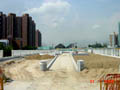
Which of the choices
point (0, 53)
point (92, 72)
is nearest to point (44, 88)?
point (92, 72)

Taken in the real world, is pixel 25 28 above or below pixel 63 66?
above

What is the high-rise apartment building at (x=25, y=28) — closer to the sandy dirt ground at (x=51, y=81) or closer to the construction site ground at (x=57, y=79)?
the construction site ground at (x=57, y=79)

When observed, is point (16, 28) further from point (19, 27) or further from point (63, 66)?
point (63, 66)

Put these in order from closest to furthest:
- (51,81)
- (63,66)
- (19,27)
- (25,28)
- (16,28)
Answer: (51,81)
(63,66)
(25,28)
(19,27)
(16,28)

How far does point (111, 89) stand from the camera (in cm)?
579

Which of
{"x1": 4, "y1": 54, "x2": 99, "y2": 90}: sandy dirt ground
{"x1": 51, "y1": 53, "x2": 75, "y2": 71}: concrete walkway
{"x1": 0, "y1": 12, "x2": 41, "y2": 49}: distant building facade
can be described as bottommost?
{"x1": 51, "y1": 53, "x2": 75, "y2": 71}: concrete walkway

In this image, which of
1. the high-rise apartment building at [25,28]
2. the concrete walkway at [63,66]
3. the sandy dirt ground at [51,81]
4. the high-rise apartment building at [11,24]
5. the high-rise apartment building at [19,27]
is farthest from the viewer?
the high-rise apartment building at [19,27]

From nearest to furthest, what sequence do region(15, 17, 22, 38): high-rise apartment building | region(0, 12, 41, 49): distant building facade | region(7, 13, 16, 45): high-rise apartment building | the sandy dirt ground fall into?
the sandy dirt ground
region(0, 12, 41, 49): distant building facade
region(7, 13, 16, 45): high-rise apartment building
region(15, 17, 22, 38): high-rise apartment building

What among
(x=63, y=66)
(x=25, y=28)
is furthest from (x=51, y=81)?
(x=25, y=28)

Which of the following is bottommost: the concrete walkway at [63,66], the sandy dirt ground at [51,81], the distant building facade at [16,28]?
the concrete walkway at [63,66]

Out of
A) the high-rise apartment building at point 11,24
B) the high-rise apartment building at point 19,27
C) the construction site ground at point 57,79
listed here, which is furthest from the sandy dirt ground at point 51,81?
the high-rise apartment building at point 11,24

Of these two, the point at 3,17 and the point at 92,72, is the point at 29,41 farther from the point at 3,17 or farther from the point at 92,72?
the point at 92,72

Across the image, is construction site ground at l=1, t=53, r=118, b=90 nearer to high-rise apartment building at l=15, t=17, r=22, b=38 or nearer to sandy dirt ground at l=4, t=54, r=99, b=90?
sandy dirt ground at l=4, t=54, r=99, b=90

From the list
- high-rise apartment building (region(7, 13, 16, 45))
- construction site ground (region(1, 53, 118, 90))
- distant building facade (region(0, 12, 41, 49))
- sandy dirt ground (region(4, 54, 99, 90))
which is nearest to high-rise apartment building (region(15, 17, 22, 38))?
distant building facade (region(0, 12, 41, 49))
